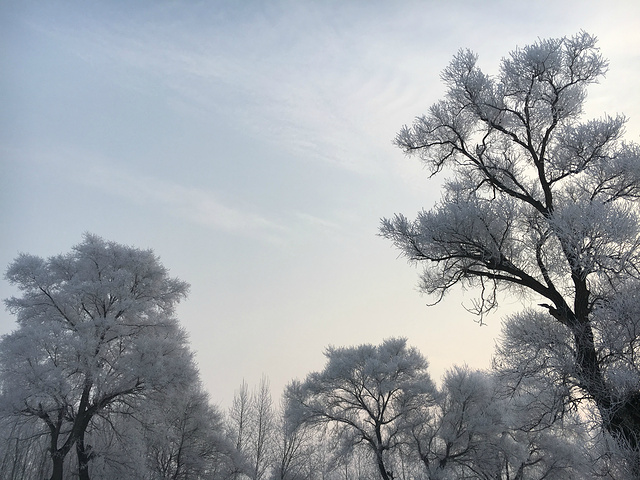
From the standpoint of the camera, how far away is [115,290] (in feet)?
60.3

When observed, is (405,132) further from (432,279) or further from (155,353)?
(155,353)

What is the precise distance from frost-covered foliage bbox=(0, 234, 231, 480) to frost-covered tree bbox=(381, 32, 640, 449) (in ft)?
40.2

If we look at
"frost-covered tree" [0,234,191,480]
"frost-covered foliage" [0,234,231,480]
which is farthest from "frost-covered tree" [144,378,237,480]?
"frost-covered tree" [0,234,191,480]

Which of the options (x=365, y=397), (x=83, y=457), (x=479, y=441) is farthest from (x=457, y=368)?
(x=83, y=457)

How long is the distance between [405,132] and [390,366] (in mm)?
16699

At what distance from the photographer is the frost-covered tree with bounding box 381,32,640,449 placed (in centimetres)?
822

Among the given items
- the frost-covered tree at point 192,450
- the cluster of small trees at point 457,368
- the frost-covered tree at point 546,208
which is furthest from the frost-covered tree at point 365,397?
the frost-covered tree at point 546,208

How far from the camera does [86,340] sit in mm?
16422

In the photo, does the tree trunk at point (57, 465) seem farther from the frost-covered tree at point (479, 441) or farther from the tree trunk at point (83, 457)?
the frost-covered tree at point (479, 441)

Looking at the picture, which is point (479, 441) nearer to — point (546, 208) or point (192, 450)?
point (192, 450)

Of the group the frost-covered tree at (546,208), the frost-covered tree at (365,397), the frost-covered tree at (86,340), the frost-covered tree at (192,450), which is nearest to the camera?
the frost-covered tree at (546,208)

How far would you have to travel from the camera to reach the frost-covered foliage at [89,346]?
1622 cm

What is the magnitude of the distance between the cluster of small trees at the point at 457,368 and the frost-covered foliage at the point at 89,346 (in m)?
0.07

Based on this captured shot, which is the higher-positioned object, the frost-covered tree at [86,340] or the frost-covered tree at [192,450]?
the frost-covered tree at [86,340]
